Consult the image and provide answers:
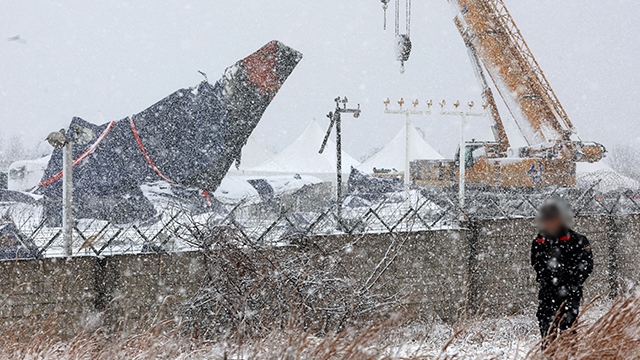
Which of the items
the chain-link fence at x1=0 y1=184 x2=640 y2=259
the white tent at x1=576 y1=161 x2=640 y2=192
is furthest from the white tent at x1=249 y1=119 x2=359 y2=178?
the chain-link fence at x1=0 y1=184 x2=640 y2=259

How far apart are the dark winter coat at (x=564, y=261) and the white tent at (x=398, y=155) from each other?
23225 mm

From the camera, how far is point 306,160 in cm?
2675

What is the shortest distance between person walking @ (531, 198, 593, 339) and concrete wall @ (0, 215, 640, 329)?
624 millimetres

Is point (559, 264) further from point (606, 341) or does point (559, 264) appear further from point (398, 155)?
point (398, 155)

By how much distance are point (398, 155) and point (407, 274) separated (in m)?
21.1

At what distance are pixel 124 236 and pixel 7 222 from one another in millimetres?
1606

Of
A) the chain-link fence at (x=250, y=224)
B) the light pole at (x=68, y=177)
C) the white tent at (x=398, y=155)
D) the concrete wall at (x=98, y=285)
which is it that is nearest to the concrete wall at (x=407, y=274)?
the concrete wall at (x=98, y=285)

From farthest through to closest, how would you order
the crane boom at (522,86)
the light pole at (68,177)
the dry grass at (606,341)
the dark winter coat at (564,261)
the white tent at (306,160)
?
the white tent at (306,160), the crane boom at (522,86), the light pole at (68,177), the dark winter coat at (564,261), the dry grass at (606,341)

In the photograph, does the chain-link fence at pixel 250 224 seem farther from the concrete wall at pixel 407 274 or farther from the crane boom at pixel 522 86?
the crane boom at pixel 522 86

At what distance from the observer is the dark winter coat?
423 centimetres

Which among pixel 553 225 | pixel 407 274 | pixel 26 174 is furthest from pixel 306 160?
pixel 553 225

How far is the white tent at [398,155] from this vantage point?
28422 millimetres

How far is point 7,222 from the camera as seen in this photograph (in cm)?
653

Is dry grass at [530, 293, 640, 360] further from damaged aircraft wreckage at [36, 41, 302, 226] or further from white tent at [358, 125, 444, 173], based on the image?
white tent at [358, 125, 444, 173]
